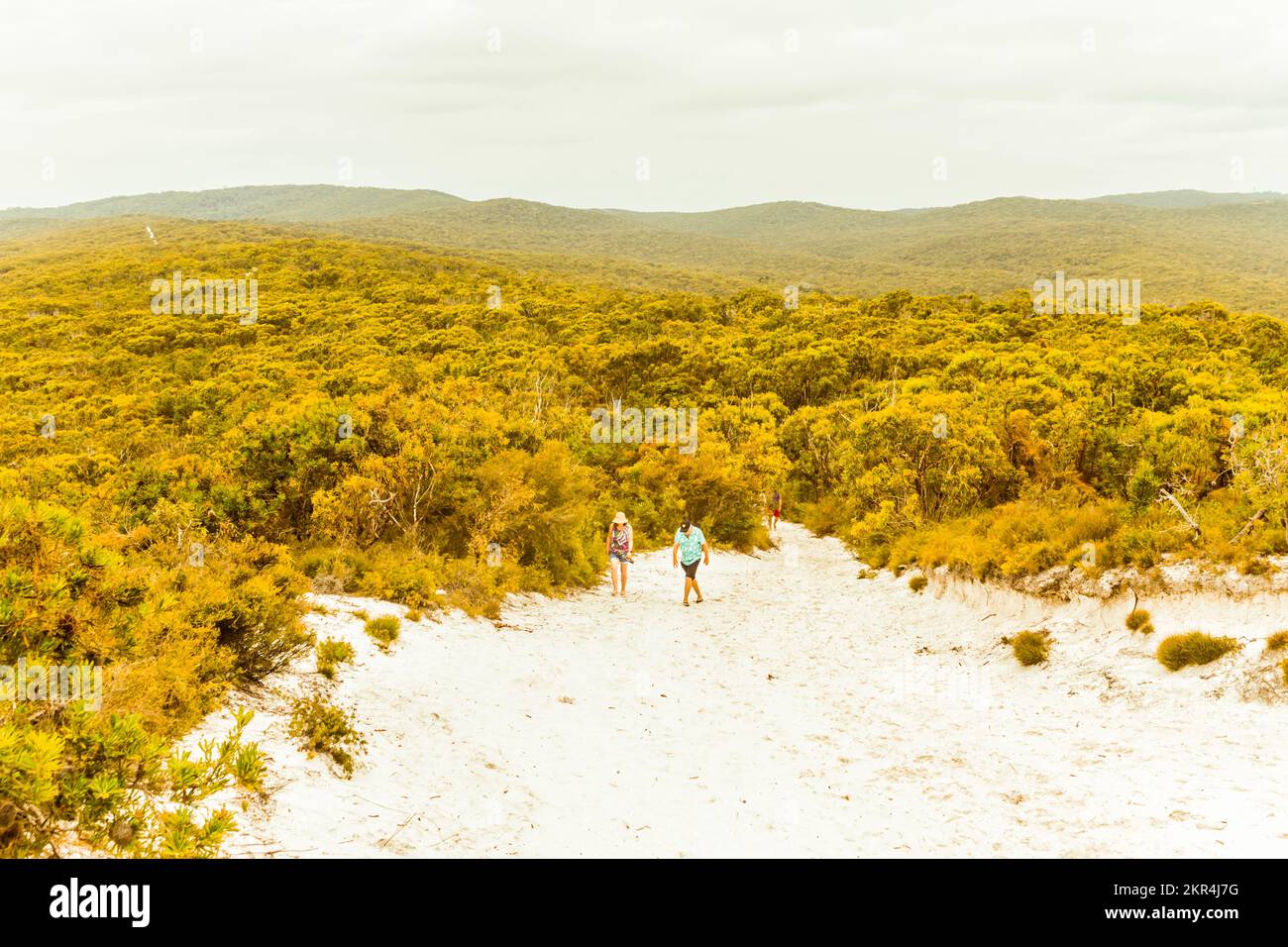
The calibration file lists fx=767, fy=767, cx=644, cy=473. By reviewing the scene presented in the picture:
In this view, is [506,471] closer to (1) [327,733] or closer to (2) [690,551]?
(2) [690,551]

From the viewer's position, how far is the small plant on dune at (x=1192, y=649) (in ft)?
29.2

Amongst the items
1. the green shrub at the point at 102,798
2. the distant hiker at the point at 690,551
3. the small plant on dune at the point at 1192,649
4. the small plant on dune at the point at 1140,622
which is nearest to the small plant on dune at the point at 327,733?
the green shrub at the point at 102,798

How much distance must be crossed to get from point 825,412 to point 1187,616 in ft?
101

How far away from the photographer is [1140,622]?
402 inches

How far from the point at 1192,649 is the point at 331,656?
9953 mm

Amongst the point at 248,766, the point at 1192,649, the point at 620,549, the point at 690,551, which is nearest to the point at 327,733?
the point at 248,766

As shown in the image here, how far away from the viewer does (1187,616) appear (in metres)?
9.80

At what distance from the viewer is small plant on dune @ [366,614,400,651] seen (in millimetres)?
9781

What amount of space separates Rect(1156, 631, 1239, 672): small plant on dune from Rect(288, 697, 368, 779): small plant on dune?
9.13 m

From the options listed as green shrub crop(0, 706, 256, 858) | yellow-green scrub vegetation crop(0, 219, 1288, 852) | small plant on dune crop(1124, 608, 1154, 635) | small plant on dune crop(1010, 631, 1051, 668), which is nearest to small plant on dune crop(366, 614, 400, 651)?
yellow-green scrub vegetation crop(0, 219, 1288, 852)

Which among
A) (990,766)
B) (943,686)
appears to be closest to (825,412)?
(943,686)

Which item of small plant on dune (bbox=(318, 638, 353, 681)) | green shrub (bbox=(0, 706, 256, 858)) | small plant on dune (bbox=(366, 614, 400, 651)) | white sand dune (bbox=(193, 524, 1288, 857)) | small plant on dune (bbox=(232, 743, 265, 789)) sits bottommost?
white sand dune (bbox=(193, 524, 1288, 857))

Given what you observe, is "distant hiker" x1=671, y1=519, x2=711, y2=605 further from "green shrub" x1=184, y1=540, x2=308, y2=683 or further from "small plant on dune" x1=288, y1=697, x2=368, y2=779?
"small plant on dune" x1=288, y1=697, x2=368, y2=779

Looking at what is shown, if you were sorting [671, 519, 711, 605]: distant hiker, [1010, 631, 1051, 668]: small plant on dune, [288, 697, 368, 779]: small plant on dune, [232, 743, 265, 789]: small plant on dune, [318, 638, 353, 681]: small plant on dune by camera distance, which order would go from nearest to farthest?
[232, 743, 265, 789]: small plant on dune < [288, 697, 368, 779]: small plant on dune < [318, 638, 353, 681]: small plant on dune < [1010, 631, 1051, 668]: small plant on dune < [671, 519, 711, 605]: distant hiker
